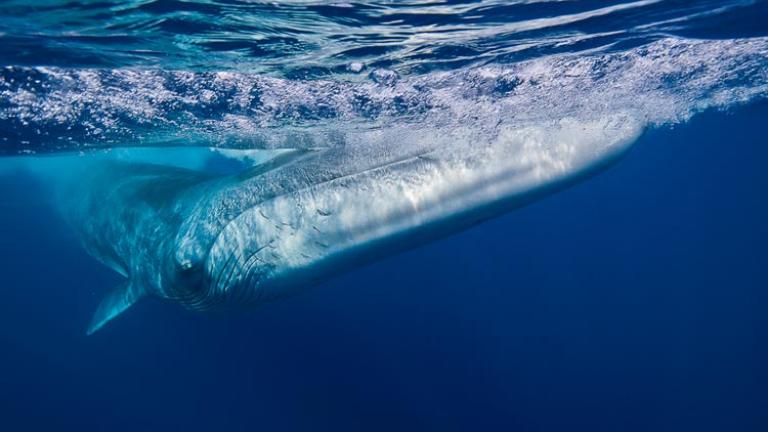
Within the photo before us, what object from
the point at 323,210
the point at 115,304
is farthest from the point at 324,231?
the point at 115,304

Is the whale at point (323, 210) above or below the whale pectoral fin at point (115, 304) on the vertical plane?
above

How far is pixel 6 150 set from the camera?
12.9 m

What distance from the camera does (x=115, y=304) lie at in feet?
26.2

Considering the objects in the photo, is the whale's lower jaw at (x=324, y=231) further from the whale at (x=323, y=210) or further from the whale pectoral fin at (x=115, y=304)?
the whale pectoral fin at (x=115, y=304)

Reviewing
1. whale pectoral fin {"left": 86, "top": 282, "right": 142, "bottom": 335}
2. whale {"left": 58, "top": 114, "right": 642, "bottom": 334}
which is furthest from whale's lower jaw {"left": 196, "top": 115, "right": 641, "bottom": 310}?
whale pectoral fin {"left": 86, "top": 282, "right": 142, "bottom": 335}

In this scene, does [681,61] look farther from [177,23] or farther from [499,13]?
[177,23]

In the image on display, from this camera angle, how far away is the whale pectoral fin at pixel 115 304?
7691mm

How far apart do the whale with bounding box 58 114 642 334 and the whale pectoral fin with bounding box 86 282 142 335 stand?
0.13ft

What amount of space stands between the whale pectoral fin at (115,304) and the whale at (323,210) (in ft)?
0.13

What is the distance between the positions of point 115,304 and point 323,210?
16.3ft

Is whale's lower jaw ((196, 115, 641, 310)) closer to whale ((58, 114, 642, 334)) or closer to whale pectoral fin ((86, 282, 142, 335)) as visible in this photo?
whale ((58, 114, 642, 334))

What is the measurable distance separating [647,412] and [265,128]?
22682mm

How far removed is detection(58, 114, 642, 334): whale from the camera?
5.62 meters

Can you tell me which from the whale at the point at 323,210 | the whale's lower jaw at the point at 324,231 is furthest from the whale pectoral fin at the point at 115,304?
the whale's lower jaw at the point at 324,231
